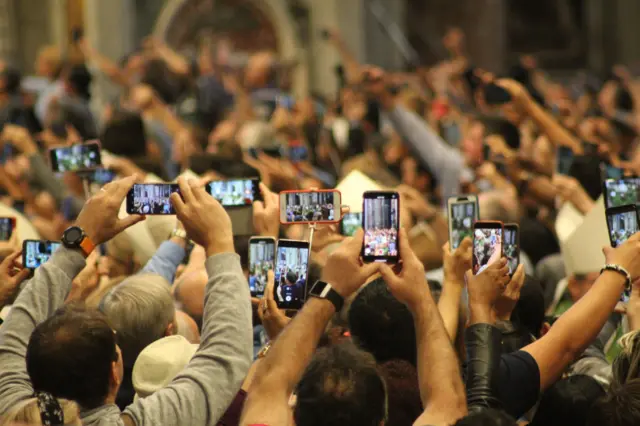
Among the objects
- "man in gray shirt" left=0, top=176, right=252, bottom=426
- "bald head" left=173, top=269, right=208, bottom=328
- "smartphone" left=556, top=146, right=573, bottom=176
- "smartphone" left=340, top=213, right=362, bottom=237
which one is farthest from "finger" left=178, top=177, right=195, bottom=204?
"smartphone" left=556, top=146, right=573, bottom=176

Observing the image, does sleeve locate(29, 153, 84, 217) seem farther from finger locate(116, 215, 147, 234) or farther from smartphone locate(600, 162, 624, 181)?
finger locate(116, 215, 147, 234)

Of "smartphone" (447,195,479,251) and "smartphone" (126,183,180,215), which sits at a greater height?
"smartphone" (126,183,180,215)

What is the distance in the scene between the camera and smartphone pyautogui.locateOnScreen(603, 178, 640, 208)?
4094mm

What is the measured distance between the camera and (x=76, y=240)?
327 centimetres

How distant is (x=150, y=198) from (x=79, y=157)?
1.26 m

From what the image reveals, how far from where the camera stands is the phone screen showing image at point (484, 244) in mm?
3410

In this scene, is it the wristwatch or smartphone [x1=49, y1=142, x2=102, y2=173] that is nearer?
the wristwatch

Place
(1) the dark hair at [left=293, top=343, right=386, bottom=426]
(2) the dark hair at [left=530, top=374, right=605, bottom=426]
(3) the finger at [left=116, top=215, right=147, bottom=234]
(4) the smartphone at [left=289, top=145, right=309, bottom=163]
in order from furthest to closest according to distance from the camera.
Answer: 1. (4) the smartphone at [left=289, top=145, right=309, bottom=163]
2. (3) the finger at [left=116, top=215, right=147, bottom=234]
3. (2) the dark hair at [left=530, top=374, right=605, bottom=426]
4. (1) the dark hair at [left=293, top=343, right=386, bottom=426]

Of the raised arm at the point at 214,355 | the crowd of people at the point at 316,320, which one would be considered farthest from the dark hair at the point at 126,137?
the raised arm at the point at 214,355

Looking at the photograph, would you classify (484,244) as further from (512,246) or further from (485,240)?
(512,246)

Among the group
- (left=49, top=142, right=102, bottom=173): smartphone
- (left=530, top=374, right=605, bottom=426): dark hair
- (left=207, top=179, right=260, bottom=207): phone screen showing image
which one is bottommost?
(left=530, top=374, right=605, bottom=426): dark hair

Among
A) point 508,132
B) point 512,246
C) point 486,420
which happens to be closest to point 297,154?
point 508,132

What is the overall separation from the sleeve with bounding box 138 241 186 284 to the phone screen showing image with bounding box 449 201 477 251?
1.06 metres

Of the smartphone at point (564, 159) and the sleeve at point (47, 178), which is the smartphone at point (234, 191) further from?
the sleeve at point (47, 178)
